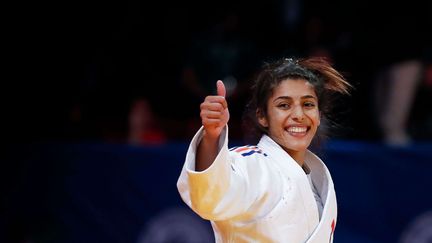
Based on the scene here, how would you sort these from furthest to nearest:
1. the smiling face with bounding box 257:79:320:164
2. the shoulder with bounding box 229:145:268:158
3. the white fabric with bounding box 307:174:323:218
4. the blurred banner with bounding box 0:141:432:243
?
the blurred banner with bounding box 0:141:432:243 < the white fabric with bounding box 307:174:323:218 < the smiling face with bounding box 257:79:320:164 < the shoulder with bounding box 229:145:268:158

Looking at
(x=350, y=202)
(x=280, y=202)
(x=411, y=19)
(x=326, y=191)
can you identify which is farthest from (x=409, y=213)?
(x=280, y=202)

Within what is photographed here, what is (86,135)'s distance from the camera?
Result: 741 cm

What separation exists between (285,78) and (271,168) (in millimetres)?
401

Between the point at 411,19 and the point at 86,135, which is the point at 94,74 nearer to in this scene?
the point at 86,135

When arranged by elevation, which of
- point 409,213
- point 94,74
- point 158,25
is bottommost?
point 409,213

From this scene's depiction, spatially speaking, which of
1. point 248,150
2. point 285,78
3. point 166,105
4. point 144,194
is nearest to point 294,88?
point 285,78

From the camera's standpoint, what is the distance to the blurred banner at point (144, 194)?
588cm

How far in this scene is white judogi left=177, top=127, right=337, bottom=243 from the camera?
9.78 feet

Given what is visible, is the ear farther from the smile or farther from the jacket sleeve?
the jacket sleeve

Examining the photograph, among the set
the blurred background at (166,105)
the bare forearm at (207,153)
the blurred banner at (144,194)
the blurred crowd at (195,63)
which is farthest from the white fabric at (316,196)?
the blurred crowd at (195,63)

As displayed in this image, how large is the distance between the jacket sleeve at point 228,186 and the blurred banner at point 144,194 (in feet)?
7.24

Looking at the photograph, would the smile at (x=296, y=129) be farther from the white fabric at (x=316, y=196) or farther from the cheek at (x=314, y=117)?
the white fabric at (x=316, y=196)

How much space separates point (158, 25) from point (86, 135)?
4.06 feet

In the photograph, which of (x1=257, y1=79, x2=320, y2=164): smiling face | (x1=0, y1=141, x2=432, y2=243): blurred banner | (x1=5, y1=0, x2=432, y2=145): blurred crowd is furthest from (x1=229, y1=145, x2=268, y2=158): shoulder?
(x1=5, y1=0, x2=432, y2=145): blurred crowd
